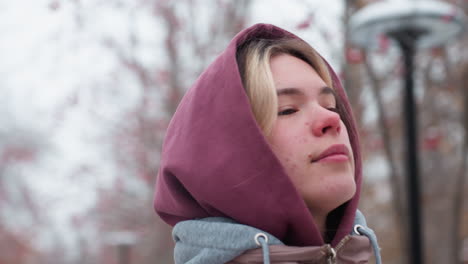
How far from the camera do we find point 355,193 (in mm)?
1586

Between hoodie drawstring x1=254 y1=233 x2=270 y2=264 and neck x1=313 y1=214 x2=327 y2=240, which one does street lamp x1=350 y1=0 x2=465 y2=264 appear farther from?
hoodie drawstring x1=254 y1=233 x2=270 y2=264

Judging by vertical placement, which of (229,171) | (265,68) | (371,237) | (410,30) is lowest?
(371,237)

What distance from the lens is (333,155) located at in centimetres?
148

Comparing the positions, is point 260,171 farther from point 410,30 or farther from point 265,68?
point 410,30

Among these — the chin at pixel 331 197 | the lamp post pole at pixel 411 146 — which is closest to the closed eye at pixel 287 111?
the chin at pixel 331 197

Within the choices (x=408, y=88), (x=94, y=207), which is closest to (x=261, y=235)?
(x=408, y=88)

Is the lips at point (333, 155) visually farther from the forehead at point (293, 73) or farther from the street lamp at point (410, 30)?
the street lamp at point (410, 30)

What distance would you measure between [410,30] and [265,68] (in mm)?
3545

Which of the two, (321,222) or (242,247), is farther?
(321,222)

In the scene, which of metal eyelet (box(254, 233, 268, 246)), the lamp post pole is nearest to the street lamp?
the lamp post pole

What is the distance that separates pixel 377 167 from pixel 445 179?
3.48 m

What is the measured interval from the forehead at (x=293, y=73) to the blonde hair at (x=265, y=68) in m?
0.02

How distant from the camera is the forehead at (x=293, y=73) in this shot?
5.17ft

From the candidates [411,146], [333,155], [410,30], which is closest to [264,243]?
[333,155]
